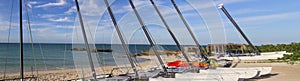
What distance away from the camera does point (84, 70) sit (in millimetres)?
10562

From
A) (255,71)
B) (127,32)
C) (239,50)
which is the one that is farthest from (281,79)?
(239,50)

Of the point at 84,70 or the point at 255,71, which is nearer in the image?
the point at 84,70

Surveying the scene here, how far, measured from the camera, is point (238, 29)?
24172mm

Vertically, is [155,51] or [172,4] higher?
[172,4]

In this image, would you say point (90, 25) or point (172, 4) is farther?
point (172, 4)

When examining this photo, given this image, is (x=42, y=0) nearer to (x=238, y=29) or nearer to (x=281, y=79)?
(x=238, y=29)

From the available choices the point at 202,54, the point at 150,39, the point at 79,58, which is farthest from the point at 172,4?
the point at 79,58

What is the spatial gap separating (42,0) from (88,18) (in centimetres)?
2136

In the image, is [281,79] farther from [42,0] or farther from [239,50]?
[42,0]

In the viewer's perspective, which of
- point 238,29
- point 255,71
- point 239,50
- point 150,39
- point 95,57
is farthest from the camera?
point 239,50

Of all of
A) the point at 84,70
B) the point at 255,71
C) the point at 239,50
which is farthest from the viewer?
the point at 239,50

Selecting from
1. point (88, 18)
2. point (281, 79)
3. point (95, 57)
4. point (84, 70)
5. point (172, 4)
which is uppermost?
point (172, 4)

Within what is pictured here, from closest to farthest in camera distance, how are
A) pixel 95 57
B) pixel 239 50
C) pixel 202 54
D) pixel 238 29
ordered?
pixel 95 57 → pixel 202 54 → pixel 238 29 → pixel 239 50

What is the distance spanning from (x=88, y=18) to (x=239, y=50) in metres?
20.7
